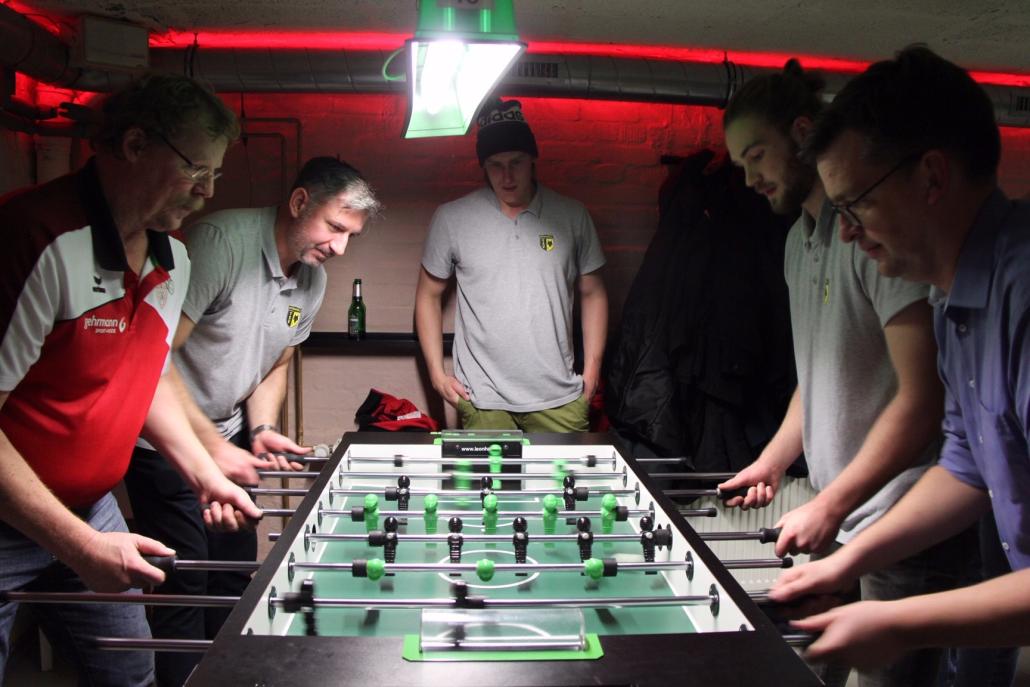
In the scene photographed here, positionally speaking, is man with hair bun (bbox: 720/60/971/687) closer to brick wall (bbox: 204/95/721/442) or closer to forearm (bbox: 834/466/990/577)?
forearm (bbox: 834/466/990/577)

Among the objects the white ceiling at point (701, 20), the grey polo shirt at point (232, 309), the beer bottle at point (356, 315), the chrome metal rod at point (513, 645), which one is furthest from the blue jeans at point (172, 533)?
the chrome metal rod at point (513, 645)

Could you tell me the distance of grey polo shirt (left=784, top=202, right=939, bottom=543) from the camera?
2.08 m

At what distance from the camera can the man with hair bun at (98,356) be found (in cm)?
174

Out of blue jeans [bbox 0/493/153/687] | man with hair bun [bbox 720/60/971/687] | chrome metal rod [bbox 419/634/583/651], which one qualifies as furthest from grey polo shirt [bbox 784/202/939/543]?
blue jeans [bbox 0/493/153/687]

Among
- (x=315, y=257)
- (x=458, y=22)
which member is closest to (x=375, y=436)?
(x=315, y=257)

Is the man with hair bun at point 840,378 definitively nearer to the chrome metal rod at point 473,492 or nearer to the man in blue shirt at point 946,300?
the man in blue shirt at point 946,300

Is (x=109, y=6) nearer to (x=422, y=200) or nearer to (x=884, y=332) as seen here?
(x=422, y=200)

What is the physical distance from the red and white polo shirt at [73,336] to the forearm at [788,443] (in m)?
1.67

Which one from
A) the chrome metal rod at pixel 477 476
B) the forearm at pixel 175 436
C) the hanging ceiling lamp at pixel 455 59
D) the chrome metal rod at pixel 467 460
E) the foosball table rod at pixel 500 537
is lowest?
the foosball table rod at pixel 500 537

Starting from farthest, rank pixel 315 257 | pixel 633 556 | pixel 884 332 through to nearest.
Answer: pixel 315 257 → pixel 884 332 → pixel 633 556

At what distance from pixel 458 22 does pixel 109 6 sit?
7.12 ft

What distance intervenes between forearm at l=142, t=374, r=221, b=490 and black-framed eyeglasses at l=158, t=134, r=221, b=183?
23.4 inches

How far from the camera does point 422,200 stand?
157 inches

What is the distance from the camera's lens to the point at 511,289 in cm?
354
